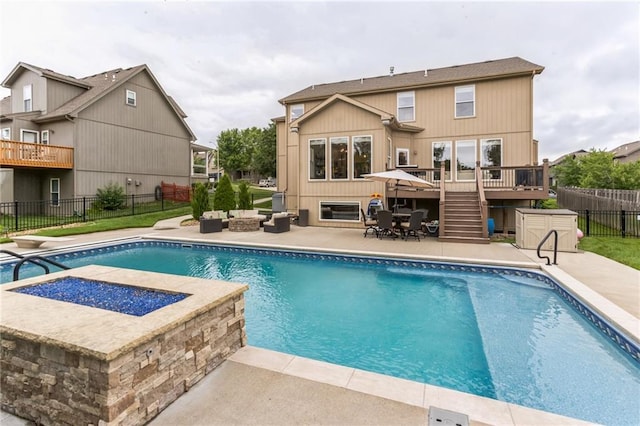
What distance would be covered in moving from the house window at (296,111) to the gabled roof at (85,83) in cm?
1033

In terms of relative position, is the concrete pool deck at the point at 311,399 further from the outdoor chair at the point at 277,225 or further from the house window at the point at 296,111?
the house window at the point at 296,111

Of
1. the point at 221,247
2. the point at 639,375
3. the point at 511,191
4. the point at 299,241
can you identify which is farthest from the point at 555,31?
the point at 221,247

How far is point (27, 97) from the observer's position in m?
19.1

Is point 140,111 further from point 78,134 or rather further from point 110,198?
point 110,198

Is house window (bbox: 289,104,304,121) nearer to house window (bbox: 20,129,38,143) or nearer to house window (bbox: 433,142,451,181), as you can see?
house window (bbox: 433,142,451,181)

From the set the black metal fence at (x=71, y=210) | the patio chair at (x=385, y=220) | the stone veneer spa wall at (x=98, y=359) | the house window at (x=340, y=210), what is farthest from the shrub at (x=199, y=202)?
the stone veneer spa wall at (x=98, y=359)

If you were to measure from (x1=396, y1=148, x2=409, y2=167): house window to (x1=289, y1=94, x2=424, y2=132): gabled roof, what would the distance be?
965mm

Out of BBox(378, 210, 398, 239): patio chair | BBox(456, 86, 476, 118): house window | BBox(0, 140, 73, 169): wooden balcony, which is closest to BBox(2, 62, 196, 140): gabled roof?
BBox(0, 140, 73, 169): wooden balcony

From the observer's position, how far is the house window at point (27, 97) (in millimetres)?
18938

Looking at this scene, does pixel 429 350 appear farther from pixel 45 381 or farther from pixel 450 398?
pixel 45 381

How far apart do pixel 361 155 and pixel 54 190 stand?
17302 mm

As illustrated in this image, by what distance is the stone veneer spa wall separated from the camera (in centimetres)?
220

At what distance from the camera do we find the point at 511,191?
474 inches

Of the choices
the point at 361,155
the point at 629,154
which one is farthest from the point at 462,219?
the point at 629,154
